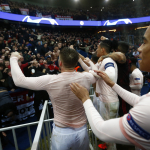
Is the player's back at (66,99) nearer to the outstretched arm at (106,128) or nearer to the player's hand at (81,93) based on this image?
the player's hand at (81,93)

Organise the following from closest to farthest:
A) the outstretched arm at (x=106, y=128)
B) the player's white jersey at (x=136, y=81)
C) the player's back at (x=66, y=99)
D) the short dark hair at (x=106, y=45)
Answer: the outstretched arm at (x=106, y=128) < the player's back at (x=66, y=99) < the short dark hair at (x=106, y=45) < the player's white jersey at (x=136, y=81)

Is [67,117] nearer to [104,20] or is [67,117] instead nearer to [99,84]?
[99,84]

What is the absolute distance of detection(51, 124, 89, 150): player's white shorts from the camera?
1224mm

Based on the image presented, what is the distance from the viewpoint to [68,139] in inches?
48.3

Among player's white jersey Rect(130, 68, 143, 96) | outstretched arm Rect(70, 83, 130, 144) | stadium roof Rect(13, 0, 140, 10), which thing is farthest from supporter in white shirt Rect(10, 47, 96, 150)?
stadium roof Rect(13, 0, 140, 10)

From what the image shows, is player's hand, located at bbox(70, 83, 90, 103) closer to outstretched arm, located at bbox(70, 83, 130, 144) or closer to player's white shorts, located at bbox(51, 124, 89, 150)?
outstretched arm, located at bbox(70, 83, 130, 144)

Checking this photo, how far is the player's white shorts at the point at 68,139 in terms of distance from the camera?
122cm

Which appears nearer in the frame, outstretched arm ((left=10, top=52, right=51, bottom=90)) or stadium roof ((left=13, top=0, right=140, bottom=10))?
outstretched arm ((left=10, top=52, right=51, bottom=90))

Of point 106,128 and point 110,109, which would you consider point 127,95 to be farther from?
point 110,109

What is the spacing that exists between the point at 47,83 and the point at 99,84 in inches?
37.9

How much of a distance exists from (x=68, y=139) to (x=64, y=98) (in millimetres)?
431

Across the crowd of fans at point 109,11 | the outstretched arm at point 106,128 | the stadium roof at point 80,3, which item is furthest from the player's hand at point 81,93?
the stadium roof at point 80,3

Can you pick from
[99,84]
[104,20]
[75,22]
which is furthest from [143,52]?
[104,20]

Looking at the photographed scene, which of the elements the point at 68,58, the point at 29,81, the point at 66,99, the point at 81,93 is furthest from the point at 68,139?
the point at 68,58
